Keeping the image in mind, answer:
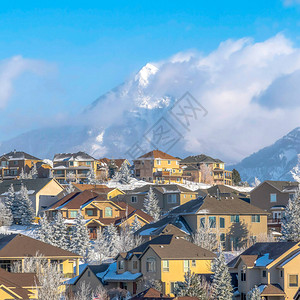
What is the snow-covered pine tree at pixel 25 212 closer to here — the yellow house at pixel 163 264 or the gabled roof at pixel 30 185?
the gabled roof at pixel 30 185

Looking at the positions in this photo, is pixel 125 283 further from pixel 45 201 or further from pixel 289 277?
pixel 45 201

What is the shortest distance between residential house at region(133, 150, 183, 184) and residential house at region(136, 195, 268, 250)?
6040cm

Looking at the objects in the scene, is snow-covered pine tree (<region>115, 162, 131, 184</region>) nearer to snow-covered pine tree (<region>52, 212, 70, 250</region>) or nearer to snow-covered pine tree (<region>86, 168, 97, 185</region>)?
snow-covered pine tree (<region>86, 168, 97, 185</region>)

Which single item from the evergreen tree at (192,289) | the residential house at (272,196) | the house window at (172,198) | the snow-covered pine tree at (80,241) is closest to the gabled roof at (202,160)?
the house window at (172,198)

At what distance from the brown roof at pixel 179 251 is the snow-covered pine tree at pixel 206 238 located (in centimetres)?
1308

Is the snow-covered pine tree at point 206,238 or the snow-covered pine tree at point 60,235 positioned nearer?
the snow-covered pine tree at point 206,238

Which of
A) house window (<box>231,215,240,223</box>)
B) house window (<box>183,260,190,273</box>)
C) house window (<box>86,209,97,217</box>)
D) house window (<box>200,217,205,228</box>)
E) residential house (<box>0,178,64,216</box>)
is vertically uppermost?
residential house (<box>0,178,64,216</box>)

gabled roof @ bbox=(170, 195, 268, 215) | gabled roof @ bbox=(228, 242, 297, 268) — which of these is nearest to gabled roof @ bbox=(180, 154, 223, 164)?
gabled roof @ bbox=(170, 195, 268, 215)

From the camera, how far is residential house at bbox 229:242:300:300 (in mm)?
65312

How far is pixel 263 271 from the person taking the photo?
6706 centimetres

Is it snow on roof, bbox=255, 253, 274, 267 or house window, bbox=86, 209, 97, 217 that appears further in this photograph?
house window, bbox=86, 209, 97, 217

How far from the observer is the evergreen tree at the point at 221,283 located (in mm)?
63812

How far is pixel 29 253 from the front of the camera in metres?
72.9

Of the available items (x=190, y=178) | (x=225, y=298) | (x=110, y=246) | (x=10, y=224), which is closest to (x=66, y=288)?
(x=225, y=298)
